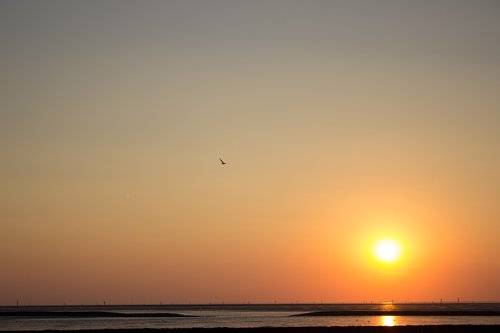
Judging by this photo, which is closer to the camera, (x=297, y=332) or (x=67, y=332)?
(x=297, y=332)

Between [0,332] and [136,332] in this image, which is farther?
[0,332]

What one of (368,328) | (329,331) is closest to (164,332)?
(329,331)

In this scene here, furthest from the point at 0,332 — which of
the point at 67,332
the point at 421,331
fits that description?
the point at 421,331

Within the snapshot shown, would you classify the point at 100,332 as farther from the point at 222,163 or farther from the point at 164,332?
the point at 222,163

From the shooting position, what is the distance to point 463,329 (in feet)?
286

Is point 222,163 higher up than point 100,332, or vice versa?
point 222,163

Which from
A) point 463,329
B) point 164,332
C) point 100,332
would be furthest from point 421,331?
point 100,332

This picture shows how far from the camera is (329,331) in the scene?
282 ft

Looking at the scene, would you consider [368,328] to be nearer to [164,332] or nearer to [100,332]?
[164,332]

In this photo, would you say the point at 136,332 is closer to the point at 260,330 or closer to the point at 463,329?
the point at 260,330

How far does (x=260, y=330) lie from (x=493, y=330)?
28919 mm

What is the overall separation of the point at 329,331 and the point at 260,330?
9237mm

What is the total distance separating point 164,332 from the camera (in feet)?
283

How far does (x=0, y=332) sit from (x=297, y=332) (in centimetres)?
4040
